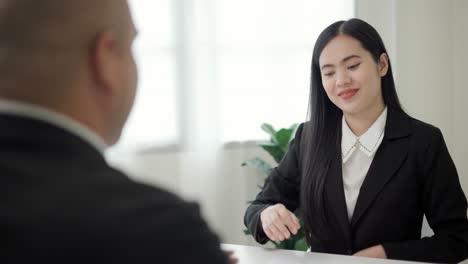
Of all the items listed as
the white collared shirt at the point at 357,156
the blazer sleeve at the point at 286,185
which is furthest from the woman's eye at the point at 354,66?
the blazer sleeve at the point at 286,185

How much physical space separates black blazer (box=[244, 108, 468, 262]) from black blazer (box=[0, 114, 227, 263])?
1149 mm

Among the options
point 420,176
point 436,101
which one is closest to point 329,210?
point 420,176

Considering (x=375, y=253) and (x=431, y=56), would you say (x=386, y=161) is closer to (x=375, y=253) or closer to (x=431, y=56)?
(x=375, y=253)

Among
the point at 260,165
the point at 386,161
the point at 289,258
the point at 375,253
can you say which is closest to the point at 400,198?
the point at 386,161

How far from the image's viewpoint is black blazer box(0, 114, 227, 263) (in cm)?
42

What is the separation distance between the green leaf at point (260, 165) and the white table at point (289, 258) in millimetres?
1584

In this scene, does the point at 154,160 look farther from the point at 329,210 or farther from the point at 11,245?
the point at 11,245

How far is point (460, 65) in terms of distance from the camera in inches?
146

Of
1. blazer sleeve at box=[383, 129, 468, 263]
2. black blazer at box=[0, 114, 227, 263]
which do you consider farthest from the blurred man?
blazer sleeve at box=[383, 129, 468, 263]

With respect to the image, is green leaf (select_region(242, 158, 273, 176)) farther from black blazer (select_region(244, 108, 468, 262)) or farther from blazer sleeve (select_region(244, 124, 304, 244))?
black blazer (select_region(244, 108, 468, 262))

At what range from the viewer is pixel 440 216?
5.05ft

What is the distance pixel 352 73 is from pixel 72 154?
1.32 metres

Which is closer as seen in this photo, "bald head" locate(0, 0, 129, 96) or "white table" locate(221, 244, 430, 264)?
"bald head" locate(0, 0, 129, 96)

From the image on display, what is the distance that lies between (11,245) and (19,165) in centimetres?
7
